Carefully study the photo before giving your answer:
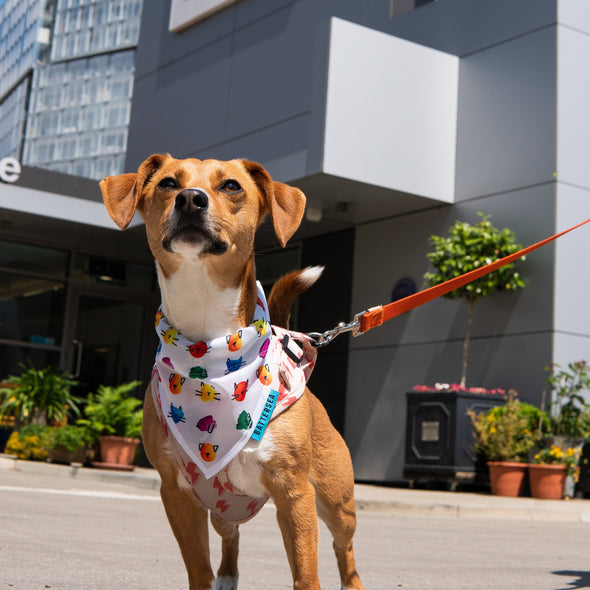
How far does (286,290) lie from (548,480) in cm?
853

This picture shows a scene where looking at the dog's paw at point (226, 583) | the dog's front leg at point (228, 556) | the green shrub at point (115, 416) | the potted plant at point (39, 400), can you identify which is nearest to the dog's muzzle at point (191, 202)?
the dog's front leg at point (228, 556)

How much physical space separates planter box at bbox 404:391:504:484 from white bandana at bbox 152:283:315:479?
926 cm

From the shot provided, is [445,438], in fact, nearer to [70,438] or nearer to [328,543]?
[328,543]

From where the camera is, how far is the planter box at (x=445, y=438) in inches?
471

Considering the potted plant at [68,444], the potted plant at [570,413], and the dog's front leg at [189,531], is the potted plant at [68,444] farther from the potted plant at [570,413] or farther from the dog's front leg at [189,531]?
the dog's front leg at [189,531]

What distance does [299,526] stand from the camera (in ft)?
9.42

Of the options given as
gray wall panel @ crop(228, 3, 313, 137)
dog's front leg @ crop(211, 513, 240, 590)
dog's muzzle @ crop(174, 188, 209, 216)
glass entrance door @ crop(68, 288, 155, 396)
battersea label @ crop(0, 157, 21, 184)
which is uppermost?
gray wall panel @ crop(228, 3, 313, 137)

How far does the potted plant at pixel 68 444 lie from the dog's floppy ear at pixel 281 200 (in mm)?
11912

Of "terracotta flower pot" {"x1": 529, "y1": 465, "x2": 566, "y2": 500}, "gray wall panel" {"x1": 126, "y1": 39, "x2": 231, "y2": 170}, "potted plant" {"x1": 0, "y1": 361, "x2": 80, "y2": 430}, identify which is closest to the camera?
"terracotta flower pot" {"x1": 529, "y1": 465, "x2": 566, "y2": 500}

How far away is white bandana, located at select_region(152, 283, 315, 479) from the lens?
116 inches

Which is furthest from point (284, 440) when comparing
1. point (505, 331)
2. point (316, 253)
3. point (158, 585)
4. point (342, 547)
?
point (316, 253)

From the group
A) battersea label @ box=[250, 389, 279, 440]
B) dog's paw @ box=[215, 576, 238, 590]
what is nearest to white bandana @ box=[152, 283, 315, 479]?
battersea label @ box=[250, 389, 279, 440]

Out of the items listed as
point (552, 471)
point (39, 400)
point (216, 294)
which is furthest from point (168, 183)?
point (39, 400)

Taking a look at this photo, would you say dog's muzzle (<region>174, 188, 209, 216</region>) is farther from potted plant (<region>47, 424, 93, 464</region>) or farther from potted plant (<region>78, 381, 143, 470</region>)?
potted plant (<region>47, 424, 93, 464</region>)
